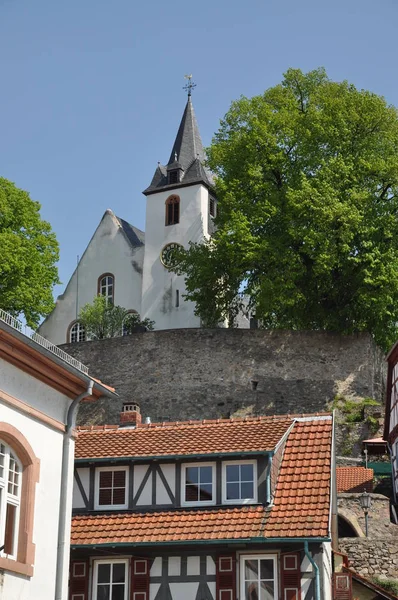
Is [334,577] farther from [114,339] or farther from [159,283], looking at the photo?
[159,283]

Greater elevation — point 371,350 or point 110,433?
point 371,350

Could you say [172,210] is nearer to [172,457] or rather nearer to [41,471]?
[172,457]

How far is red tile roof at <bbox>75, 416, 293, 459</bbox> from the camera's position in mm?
22703

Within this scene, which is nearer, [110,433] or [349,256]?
[110,433]

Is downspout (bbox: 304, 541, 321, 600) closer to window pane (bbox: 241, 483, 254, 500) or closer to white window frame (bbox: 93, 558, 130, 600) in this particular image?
window pane (bbox: 241, 483, 254, 500)

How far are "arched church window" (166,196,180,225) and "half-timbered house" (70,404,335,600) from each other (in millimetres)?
31776

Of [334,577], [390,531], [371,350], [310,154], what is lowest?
[334,577]

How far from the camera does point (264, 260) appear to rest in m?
44.7

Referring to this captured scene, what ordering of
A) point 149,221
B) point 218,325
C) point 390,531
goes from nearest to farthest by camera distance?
point 390,531, point 218,325, point 149,221

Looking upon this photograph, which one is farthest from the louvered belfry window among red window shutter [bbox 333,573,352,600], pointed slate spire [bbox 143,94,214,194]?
pointed slate spire [bbox 143,94,214,194]

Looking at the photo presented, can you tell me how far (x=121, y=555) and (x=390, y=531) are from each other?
11.5m

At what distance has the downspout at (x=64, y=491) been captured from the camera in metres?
A: 18.4

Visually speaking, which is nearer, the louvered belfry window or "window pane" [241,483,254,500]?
"window pane" [241,483,254,500]

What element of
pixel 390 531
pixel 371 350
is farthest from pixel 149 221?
pixel 390 531
